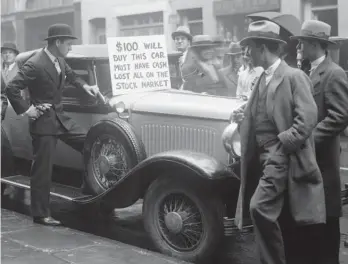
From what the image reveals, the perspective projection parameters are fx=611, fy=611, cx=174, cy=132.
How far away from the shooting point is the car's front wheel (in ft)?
15.4

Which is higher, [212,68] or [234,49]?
[234,49]

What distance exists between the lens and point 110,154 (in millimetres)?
5852

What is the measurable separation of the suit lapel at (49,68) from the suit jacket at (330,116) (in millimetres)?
2668

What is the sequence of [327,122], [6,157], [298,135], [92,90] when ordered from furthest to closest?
[6,157] → [92,90] → [327,122] → [298,135]

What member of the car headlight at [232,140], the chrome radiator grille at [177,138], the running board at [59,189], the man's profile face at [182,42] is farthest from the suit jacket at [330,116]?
the man's profile face at [182,42]

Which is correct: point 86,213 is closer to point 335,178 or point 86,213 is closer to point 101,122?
point 101,122

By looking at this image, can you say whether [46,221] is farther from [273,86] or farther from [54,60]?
[273,86]

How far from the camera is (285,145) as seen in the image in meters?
3.86

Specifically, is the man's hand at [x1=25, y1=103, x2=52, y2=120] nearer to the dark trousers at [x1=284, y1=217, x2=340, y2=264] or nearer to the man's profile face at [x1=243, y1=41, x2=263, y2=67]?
the man's profile face at [x1=243, y1=41, x2=263, y2=67]

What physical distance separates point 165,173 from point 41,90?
170 centimetres

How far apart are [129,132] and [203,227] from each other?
129 centimetres

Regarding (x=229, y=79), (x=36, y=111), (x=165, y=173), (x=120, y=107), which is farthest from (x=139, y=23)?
(x=165, y=173)

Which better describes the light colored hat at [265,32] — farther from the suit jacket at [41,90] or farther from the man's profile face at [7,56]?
the man's profile face at [7,56]

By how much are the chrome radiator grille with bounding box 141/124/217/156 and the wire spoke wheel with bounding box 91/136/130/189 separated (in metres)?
0.30
